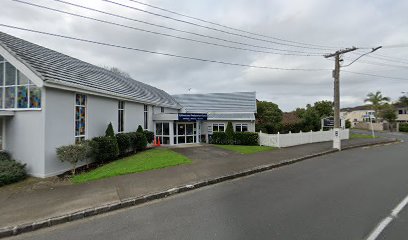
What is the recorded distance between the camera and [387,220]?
5.12m

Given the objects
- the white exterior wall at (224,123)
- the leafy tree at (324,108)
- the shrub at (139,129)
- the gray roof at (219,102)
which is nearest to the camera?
the shrub at (139,129)

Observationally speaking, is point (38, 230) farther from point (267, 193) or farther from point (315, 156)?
point (315, 156)

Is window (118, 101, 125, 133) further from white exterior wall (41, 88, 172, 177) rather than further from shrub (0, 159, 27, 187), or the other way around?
shrub (0, 159, 27, 187)

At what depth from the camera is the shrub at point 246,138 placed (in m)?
21.3

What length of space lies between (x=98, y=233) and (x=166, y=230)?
1.40 m

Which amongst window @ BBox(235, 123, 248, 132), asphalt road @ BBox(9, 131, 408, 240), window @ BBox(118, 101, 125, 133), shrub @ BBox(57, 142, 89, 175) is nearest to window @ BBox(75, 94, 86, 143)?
shrub @ BBox(57, 142, 89, 175)

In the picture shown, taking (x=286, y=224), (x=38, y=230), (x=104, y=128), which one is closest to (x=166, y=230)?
(x=286, y=224)

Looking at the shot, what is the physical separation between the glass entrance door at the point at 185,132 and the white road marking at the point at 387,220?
17533 millimetres

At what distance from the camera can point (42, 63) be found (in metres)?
11.1

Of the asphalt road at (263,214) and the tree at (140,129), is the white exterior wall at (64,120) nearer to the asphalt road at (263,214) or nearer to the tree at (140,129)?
the tree at (140,129)

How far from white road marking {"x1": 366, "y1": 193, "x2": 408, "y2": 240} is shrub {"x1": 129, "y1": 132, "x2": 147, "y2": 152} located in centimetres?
1352

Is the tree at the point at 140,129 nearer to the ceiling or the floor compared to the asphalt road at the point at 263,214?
nearer to the ceiling

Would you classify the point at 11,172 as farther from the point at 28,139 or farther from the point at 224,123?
the point at 224,123

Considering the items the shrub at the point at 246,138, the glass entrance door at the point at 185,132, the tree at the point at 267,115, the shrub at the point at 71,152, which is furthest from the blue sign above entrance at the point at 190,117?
the shrub at the point at 71,152
